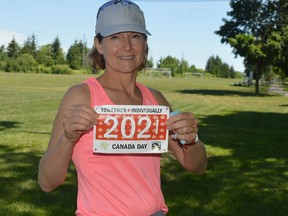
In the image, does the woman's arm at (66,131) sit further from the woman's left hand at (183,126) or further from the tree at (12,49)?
the tree at (12,49)

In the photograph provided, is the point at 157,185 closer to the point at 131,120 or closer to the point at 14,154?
the point at 131,120

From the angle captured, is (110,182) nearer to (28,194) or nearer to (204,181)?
(28,194)

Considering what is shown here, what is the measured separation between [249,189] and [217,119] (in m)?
10.8

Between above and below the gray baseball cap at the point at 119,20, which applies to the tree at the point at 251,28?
above

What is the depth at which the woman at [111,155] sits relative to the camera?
6.73 ft

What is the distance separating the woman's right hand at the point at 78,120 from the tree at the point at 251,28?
123 feet

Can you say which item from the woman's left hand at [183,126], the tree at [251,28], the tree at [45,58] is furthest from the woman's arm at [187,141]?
the tree at [45,58]

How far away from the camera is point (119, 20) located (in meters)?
2.20

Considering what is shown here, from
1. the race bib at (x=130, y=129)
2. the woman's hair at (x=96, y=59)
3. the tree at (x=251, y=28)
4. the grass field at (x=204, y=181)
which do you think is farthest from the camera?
the tree at (x=251, y=28)

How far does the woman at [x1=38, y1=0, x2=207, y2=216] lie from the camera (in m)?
2.05

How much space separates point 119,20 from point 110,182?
2.55ft

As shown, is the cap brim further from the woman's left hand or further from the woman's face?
the woman's left hand

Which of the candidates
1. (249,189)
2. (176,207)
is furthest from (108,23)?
(249,189)

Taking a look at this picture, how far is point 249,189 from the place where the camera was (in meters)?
6.97
